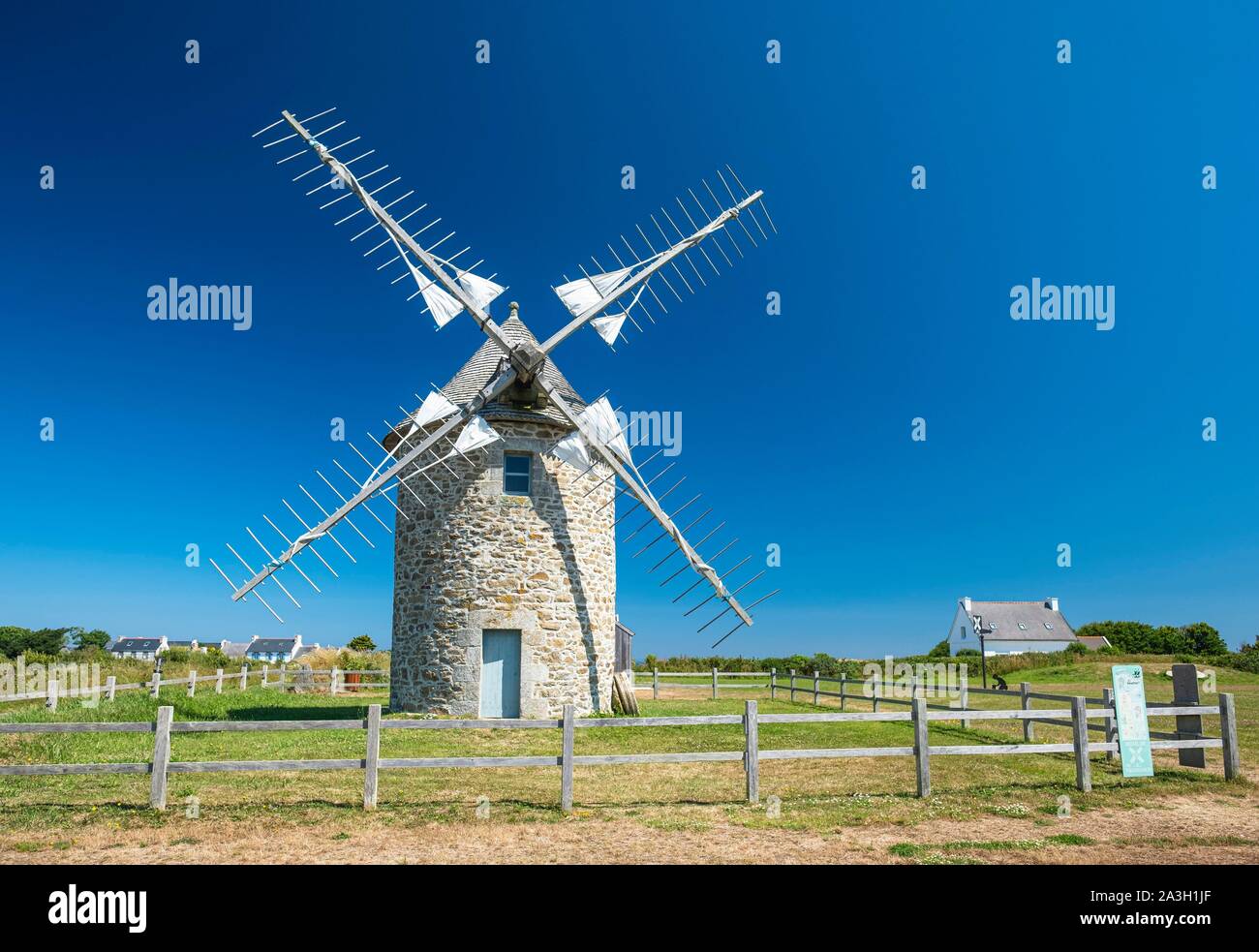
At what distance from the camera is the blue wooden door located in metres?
16.9

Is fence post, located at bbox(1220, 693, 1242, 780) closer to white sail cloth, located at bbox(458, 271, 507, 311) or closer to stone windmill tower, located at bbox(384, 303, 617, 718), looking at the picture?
stone windmill tower, located at bbox(384, 303, 617, 718)

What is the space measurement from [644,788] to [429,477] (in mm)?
9661

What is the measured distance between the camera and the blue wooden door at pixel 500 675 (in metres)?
16.9

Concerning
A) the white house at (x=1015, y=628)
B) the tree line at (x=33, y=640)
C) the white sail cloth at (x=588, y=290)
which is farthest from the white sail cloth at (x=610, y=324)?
the white house at (x=1015, y=628)

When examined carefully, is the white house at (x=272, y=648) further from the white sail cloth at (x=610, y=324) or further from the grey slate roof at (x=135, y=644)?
the white sail cloth at (x=610, y=324)

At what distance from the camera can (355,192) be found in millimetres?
17422

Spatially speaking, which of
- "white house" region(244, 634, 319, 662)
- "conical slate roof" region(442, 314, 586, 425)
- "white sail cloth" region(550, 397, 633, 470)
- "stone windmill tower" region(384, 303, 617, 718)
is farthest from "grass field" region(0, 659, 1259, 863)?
"white house" region(244, 634, 319, 662)

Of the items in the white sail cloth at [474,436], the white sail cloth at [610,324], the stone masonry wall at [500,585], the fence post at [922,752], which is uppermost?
the white sail cloth at [610,324]

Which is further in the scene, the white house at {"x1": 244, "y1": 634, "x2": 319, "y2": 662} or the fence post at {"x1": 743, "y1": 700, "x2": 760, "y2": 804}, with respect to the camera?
the white house at {"x1": 244, "y1": 634, "x2": 319, "y2": 662}

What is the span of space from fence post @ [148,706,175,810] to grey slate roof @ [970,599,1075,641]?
57.7m

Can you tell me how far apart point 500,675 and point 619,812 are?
28.5 ft

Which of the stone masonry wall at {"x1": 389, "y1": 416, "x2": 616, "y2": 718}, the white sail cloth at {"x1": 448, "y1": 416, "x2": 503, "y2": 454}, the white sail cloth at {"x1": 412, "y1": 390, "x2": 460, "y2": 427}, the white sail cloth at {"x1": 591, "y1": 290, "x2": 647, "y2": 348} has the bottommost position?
the stone masonry wall at {"x1": 389, "y1": 416, "x2": 616, "y2": 718}
